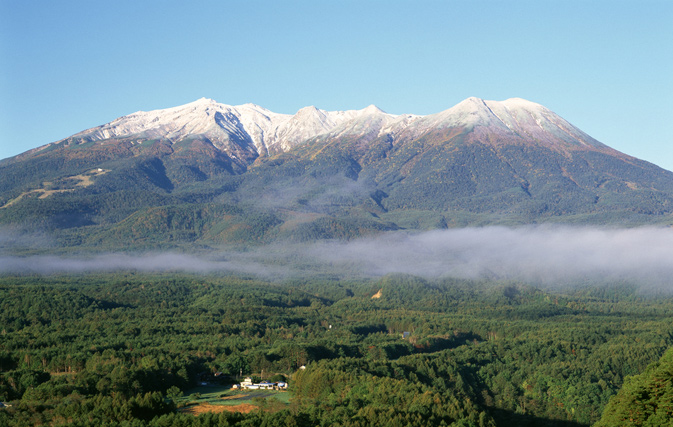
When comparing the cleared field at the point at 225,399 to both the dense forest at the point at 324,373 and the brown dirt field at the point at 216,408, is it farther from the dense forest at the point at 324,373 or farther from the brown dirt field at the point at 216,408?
the dense forest at the point at 324,373

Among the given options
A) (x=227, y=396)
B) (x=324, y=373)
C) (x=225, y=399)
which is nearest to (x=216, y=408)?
(x=225, y=399)

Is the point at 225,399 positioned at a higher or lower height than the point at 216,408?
lower

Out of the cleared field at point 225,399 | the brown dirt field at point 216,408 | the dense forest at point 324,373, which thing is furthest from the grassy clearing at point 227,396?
the brown dirt field at point 216,408

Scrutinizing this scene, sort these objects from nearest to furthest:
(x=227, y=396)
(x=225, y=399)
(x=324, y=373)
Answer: (x=225, y=399) < (x=227, y=396) < (x=324, y=373)

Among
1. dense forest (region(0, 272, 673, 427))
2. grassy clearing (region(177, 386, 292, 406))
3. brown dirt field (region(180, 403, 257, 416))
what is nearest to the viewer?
dense forest (region(0, 272, 673, 427))

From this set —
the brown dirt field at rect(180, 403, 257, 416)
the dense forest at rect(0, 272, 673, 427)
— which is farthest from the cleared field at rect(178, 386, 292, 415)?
the dense forest at rect(0, 272, 673, 427)

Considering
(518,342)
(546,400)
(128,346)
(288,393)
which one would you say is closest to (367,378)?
(288,393)

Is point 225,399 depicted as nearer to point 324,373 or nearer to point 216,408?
point 216,408

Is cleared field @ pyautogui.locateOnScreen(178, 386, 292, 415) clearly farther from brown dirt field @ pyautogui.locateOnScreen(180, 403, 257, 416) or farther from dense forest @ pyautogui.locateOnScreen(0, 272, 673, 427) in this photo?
dense forest @ pyautogui.locateOnScreen(0, 272, 673, 427)
